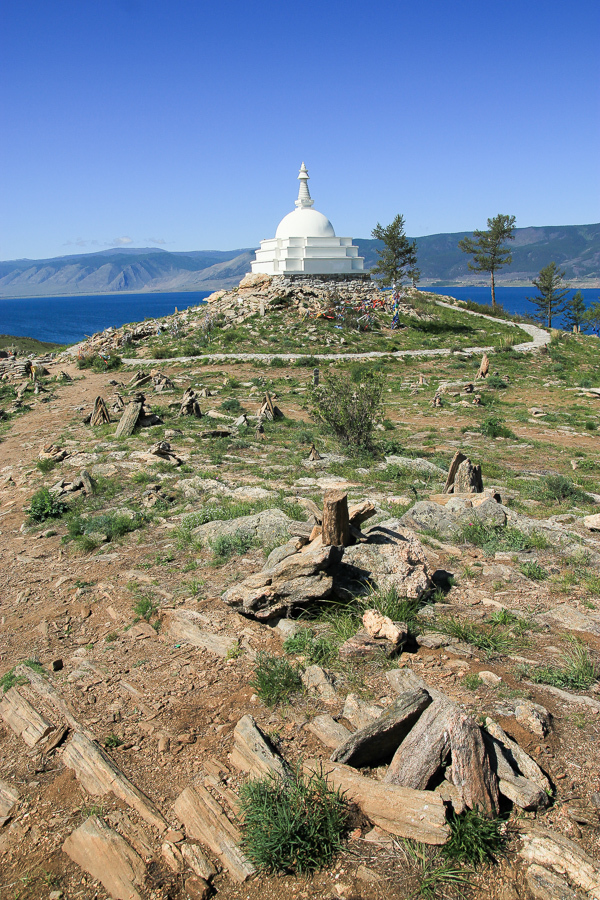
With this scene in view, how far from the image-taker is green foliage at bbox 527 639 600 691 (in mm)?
4336

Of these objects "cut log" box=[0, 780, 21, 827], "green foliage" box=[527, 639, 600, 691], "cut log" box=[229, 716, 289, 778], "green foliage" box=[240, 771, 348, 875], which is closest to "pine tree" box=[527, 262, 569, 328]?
"green foliage" box=[527, 639, 600, 691]

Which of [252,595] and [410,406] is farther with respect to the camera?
[410,406]

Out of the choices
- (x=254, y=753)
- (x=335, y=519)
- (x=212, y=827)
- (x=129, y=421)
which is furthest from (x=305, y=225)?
(x=212, y=827)

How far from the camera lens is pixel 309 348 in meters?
28.3

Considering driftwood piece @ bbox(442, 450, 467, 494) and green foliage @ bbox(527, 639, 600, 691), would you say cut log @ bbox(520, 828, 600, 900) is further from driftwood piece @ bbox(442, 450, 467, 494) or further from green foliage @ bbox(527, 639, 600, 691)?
driftwood piece @ bbox(442, 450, 467, 494)

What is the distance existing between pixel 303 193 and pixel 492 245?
15044 mm

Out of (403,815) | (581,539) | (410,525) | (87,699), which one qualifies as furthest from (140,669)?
(581,539)

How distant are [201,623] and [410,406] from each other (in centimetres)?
1383

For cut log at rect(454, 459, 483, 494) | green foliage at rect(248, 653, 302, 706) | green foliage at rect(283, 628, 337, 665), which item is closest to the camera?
green foliage at rect(248, 653, 302, 706)

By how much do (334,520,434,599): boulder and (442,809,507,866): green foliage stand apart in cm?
233

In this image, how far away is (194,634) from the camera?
5.50 meters

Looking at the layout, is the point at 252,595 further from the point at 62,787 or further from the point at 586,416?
the point at 586,416

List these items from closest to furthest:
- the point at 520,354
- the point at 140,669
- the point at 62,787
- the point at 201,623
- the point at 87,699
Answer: the point at 62,787
the point at 87,699
the point at 140,669
the point at 201,623
the point at 520,354

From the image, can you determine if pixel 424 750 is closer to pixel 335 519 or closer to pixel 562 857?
pixel 562 857
